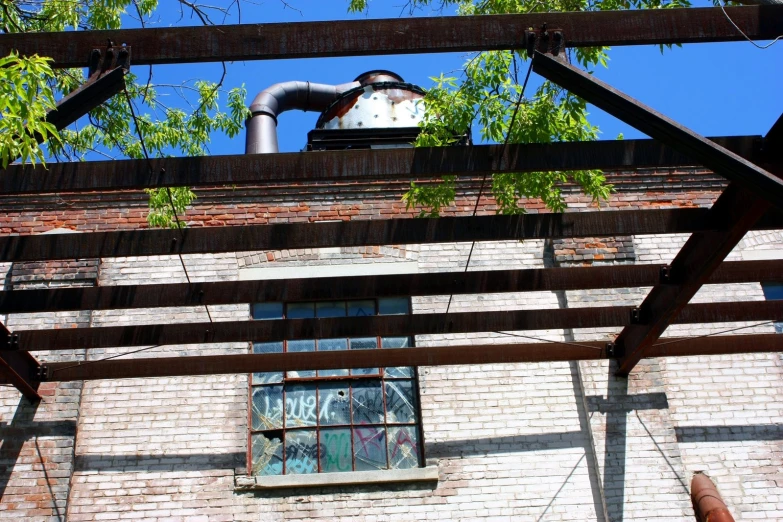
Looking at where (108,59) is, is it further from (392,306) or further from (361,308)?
(392,306)

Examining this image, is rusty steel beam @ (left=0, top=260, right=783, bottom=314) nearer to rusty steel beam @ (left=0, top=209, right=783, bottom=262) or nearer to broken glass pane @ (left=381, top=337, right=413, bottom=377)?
rusty steel beam @ (left=0, top=209, right=783, bottom=262)

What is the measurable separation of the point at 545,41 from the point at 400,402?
473 centimetres

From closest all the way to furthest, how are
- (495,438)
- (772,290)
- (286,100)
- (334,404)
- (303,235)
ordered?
(303,235) < (495,438) < (334,404) < (772,290) < (286,100)

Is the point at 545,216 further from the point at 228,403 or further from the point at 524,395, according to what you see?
the point at 228,403

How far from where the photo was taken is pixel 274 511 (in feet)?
26.5

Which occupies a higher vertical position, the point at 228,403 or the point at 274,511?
the point at 228,403

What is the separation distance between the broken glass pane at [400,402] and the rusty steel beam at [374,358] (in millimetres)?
1023

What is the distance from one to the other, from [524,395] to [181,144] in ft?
13.7

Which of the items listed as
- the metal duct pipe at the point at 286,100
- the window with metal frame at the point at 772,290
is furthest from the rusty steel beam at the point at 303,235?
the metal duct pipe at the point at 286,100

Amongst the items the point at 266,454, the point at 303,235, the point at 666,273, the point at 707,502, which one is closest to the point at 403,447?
the point at 266,454

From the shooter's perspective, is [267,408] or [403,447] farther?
[267,408]

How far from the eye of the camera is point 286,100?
1617cm

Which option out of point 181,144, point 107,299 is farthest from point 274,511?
point 181,144

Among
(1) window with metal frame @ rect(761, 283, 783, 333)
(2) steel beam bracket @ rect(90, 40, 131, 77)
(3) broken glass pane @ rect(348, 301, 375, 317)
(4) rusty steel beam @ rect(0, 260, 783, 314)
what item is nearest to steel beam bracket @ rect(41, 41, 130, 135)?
(2) steel beam bracket @ rect(90, 40, 131, 77)
